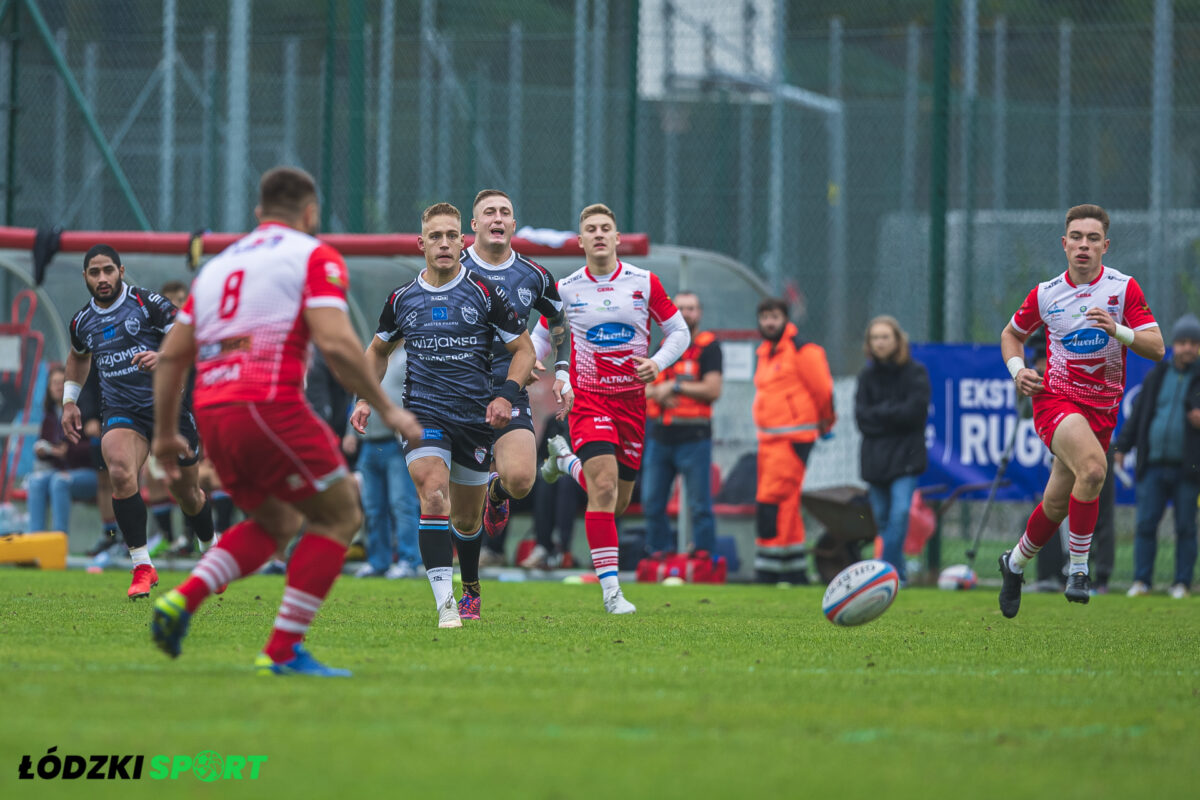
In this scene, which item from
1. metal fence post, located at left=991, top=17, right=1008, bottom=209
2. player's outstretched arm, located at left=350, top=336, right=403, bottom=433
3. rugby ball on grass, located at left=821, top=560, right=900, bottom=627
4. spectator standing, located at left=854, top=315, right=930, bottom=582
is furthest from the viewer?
metal fence post, located at left=991, top=17, right=1008, bottom=209

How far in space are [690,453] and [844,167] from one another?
8.36 metres

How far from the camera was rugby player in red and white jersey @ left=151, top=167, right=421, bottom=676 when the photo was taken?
563 centimetres

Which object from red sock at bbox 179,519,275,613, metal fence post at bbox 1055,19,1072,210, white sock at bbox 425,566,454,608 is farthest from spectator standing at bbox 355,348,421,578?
metal fence post at bbox 1055,19,1072,210

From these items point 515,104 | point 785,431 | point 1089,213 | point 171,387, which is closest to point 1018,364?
point 1089,213

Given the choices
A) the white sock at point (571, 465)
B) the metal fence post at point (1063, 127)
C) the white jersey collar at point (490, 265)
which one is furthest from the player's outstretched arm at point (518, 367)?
the metal fence post at point (1063, 127)

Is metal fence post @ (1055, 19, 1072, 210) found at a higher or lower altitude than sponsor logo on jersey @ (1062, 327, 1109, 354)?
higher

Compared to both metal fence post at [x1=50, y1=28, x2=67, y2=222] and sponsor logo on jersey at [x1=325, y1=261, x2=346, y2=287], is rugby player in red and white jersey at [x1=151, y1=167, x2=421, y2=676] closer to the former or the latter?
sponsor logo on jersey at [x1=325, y1=261, x2=346, y2=287]

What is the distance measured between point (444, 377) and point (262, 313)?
282cm

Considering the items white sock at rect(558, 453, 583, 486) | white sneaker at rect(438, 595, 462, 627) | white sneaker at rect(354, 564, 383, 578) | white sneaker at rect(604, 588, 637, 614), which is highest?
white sock at rect(558, 453, 583, 486)

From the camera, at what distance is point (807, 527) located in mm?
16578

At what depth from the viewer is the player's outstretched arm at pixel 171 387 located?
5695 mm

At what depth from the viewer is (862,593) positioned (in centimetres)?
780

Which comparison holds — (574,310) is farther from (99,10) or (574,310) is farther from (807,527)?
(99,10)

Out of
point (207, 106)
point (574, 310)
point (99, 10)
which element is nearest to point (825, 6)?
point (207, 106)
